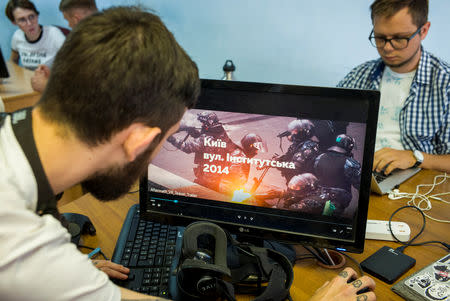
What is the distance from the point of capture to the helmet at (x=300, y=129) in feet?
2.60

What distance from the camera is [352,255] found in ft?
3.03

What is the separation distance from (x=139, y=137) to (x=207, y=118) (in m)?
0.23

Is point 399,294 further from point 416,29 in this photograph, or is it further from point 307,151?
point 416,29

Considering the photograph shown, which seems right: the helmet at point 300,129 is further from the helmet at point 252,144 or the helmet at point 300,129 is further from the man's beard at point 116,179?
the man's beard at point 116,179

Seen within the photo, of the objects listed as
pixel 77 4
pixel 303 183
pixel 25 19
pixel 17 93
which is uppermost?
pixel 77 4

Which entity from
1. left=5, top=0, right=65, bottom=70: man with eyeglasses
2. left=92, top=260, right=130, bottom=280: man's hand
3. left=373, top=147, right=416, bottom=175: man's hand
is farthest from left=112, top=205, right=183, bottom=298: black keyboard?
left=5, top=0, right=65, bottom=70: man with eyeglasses

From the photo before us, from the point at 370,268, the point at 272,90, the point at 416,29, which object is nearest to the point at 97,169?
the point at 272,90

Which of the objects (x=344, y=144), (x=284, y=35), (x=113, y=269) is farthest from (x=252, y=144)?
(x=284, y=35)

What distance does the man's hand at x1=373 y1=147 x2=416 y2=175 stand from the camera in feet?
4.38

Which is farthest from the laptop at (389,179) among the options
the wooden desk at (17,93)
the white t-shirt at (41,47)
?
A: the white t-shirt at (41,47)

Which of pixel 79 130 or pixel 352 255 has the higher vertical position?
pixel 79 130

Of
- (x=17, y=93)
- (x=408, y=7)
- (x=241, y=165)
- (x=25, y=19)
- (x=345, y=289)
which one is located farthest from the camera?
(x=25, y=19)

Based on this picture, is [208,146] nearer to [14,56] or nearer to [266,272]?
[266,272]

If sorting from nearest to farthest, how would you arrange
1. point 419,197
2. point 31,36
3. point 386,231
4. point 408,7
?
1. point 386,231
2. point 419,197
3. point 408,7
4. point 31,36
